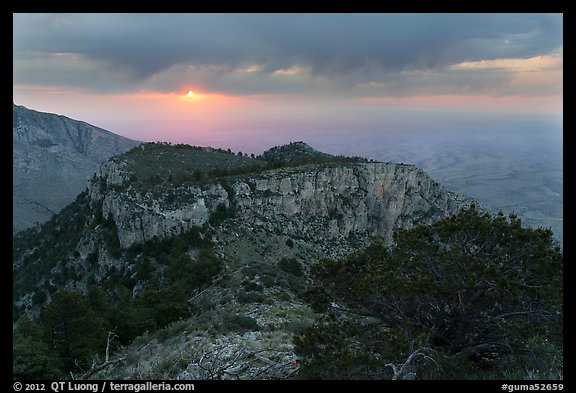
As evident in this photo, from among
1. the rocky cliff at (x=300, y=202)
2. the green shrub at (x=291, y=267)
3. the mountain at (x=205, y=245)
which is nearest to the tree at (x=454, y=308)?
the mountain at (x=205, y=245)

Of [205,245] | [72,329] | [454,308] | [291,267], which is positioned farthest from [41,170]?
[454,308]

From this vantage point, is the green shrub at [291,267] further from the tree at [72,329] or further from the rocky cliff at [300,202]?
the tree at [72,329]

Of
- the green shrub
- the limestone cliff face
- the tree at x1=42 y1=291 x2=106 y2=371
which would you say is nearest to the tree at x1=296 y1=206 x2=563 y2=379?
the tree at x1=42 y1=291 x2=106 y2=371

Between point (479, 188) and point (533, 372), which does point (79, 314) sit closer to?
point (533, 372)

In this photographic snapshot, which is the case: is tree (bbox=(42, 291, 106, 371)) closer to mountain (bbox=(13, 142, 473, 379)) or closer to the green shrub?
mountain (bbox=(13, 142, 473, 379))

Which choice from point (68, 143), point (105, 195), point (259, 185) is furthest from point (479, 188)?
point (68, 143)

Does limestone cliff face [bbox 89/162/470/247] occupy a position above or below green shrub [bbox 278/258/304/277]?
above

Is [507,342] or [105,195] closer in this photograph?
[507,342]
